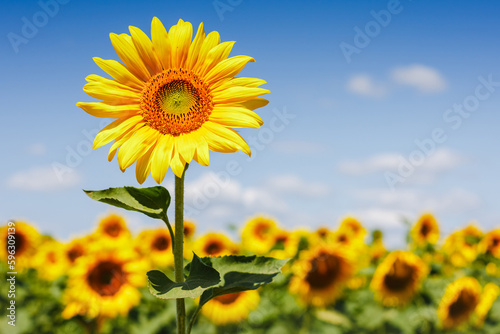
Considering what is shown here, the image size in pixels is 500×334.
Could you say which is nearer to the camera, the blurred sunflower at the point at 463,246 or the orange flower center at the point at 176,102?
the orange flower center at the point at 176,102

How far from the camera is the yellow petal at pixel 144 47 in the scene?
1.61 meters

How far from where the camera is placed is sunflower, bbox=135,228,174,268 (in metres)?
5.51

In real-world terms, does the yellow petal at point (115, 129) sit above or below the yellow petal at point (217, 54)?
below

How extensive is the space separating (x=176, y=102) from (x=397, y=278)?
3918 mm

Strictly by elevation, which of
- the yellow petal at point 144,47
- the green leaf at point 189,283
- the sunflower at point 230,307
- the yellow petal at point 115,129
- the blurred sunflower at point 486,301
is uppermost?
the yellow petal at point 144,47

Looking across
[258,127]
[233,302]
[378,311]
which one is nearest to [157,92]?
[258,127]

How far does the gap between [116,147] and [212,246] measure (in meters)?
4.08

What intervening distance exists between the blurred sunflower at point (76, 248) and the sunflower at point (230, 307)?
1506mm

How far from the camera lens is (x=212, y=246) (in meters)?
5.52

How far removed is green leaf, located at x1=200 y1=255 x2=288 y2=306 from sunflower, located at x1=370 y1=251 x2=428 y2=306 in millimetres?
3529

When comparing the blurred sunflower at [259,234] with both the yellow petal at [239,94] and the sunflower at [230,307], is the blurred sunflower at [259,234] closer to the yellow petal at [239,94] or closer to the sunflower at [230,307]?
the sunflower at [230,307]

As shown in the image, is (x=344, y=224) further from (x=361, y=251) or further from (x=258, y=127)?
(x=258, y=127)

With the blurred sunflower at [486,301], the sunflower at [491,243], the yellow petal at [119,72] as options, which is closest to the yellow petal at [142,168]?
the yellow petal at [119,72]

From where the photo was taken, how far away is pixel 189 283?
1472 millimetres
